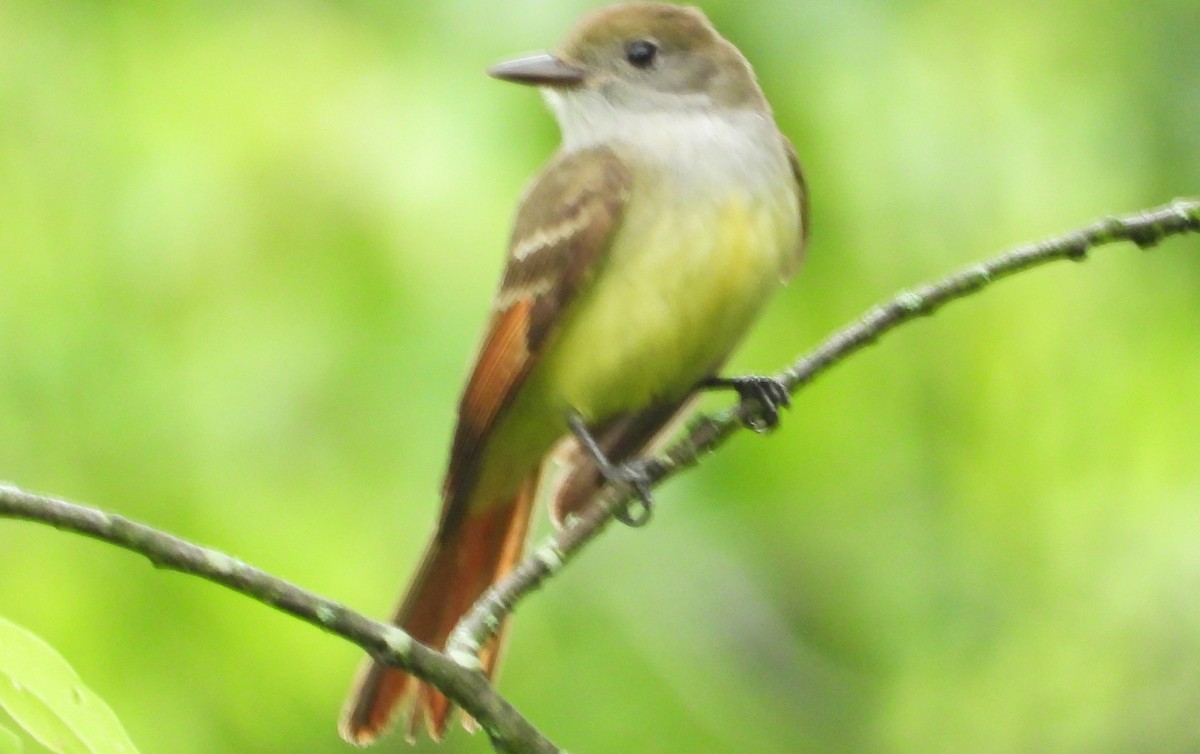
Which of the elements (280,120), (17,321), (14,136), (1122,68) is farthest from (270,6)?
(1122,68)

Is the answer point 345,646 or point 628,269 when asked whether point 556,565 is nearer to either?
point 628,269

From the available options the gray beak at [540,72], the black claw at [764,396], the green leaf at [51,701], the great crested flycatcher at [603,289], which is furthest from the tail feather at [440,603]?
the green leaf at [51,701]

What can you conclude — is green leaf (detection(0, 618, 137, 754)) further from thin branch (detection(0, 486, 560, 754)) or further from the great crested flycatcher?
the great crested flycatcher

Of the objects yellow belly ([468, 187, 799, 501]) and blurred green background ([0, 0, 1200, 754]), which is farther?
blurred green background ([0, 0, 1200, 754])

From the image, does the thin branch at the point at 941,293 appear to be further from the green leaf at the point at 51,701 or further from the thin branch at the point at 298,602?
the green leaf at the point at 51,701

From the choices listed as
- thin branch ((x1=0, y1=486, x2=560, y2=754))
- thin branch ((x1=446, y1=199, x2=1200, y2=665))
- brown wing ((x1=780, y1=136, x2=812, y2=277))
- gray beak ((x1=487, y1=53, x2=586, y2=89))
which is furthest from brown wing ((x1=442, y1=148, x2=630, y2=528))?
thin branch ((x1=0, y1=486, x2=560, y2=754))

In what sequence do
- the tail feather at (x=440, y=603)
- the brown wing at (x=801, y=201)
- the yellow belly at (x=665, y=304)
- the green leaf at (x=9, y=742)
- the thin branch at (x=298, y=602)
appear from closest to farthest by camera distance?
the green leaf at (x=9, y=742) → the thin branch at (x=298, y=602) → the tail feather at (x=440, y=603) → the yellow belly at (x=665, y=304) → the brown wing at (x=801, y=201)
